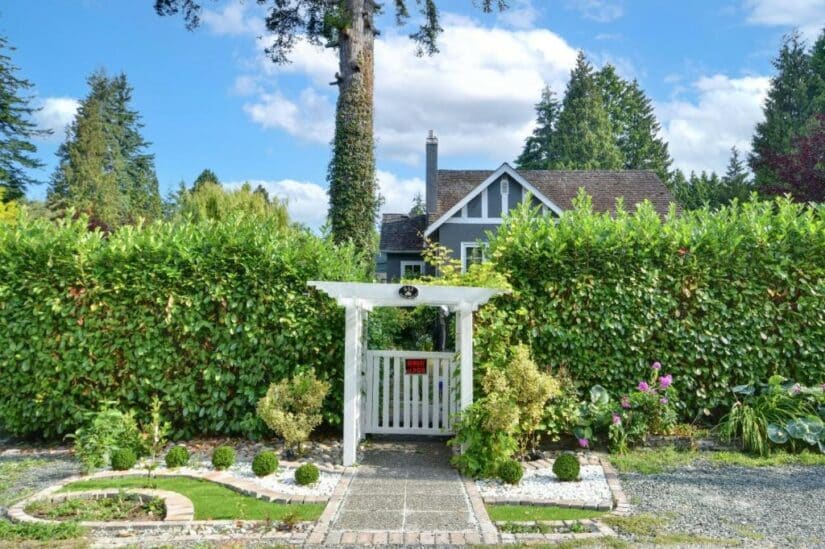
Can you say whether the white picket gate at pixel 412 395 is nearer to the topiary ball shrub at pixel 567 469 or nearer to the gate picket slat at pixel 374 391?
the gate picket slat at pixel 374 391

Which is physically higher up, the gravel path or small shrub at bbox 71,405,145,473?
small shrub at bbox 71,405,145,473

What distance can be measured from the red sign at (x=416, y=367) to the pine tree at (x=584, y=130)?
33769 mm

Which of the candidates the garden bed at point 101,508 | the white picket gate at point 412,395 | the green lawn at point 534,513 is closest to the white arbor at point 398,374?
the white picket gate at point 412,395

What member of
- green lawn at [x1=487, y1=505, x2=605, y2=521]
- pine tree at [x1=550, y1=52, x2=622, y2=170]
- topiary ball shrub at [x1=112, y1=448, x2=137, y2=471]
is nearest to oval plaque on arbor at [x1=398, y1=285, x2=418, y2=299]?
green lawn at [x1=487, y1=505, x2=605, y2=521]

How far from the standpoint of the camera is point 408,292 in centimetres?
607

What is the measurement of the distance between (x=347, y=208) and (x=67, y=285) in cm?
542

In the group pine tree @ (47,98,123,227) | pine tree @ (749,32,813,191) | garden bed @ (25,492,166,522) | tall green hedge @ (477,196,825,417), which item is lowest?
garden bed @ (25,492,166,522)

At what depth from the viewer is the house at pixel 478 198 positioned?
2091 centimetres

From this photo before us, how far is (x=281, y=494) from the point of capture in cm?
501

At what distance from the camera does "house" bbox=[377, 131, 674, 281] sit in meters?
20.9

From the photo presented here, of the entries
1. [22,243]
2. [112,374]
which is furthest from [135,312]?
[22,243]

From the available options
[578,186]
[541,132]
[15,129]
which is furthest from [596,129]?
[15,129]

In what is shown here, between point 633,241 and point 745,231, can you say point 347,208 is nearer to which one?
point 633,241

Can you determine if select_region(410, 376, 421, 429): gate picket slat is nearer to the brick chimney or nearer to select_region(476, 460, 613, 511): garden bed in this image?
select_region(476, 460, 613, 511): garden bed
